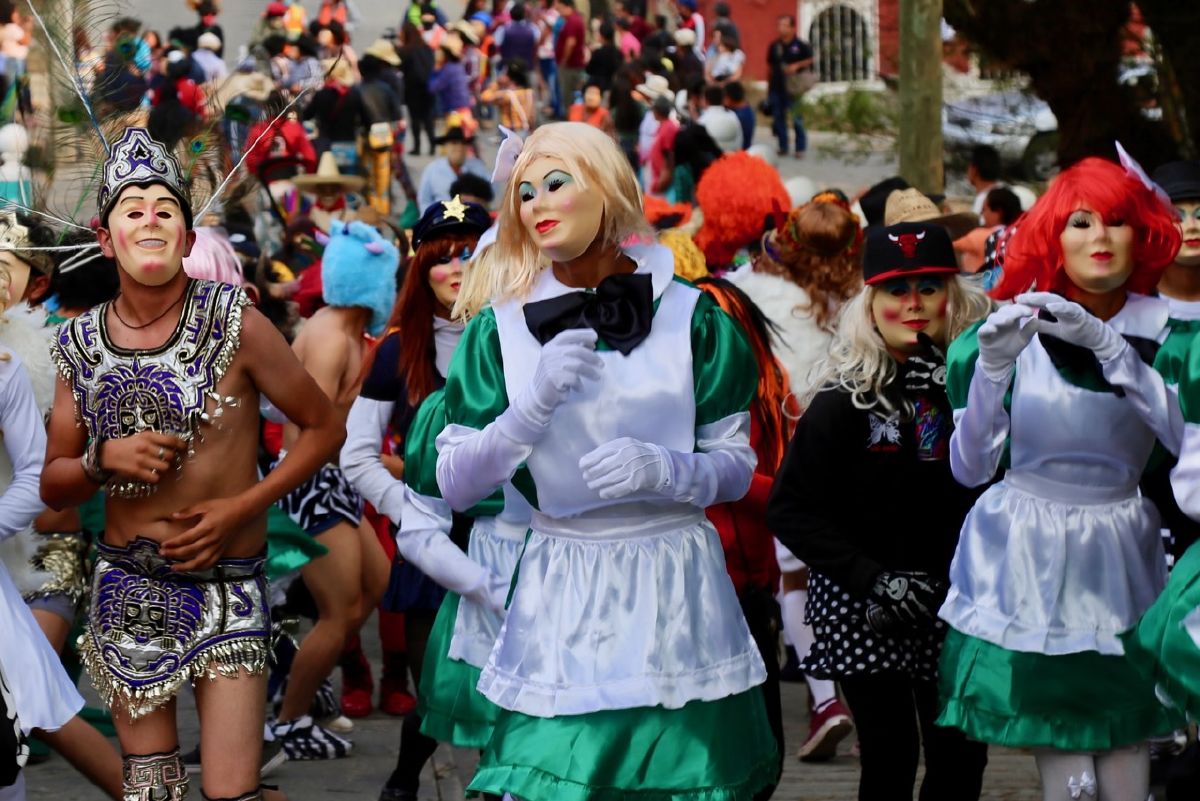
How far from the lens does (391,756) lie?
691cm

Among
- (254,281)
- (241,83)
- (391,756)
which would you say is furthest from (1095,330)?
(254,281)

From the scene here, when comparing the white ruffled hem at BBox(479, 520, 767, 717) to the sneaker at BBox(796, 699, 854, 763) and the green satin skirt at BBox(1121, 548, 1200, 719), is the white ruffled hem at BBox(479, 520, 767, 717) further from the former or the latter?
the sneaker at BBox(796, 699, 854, 763)

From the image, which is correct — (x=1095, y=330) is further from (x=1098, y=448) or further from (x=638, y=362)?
(x=638, y=362)

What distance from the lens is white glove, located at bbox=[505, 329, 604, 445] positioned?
3955 mm

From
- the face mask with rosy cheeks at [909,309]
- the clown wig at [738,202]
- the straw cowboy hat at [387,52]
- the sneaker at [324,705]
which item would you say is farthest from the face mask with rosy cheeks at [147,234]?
the straw cowboy hat at [387,52]

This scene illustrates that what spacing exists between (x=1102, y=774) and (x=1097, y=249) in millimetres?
1305

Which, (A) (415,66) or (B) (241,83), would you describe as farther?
(A) (415,66)

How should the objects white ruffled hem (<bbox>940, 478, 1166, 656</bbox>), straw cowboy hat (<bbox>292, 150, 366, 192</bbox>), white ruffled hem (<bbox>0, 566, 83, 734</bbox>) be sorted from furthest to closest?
straw cowboy hat (<bbox>292, 150, 366, 192</bbox>) < white ruffled hem (<bbox>940, 478, 1166, 656</bbox>) < white ruffled hem (<bbox>0, 566, 83, 734</bbox>)

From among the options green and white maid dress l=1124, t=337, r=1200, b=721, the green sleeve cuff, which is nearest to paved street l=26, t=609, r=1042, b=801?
green and white maid dress l=1124, t=337, r=1200, b=721

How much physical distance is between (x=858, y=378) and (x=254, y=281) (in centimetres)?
418

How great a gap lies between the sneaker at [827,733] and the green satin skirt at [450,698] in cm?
197

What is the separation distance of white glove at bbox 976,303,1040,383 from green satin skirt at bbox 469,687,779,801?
1.11 meters

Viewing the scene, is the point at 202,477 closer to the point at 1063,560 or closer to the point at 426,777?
the point at 1063,560

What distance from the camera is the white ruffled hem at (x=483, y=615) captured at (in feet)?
16.4
